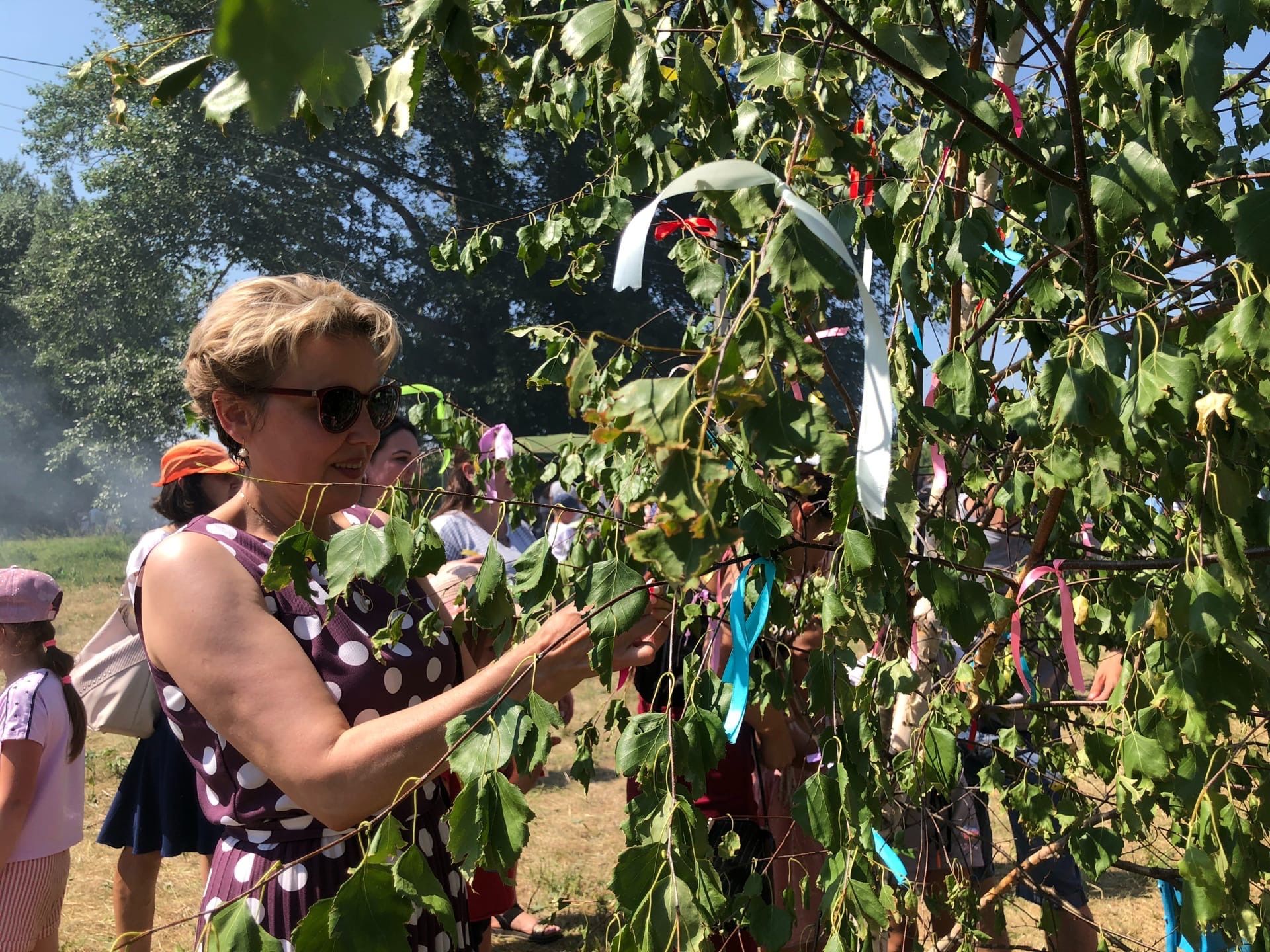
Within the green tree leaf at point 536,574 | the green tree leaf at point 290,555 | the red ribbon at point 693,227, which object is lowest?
the green tree leaf at point 536,574

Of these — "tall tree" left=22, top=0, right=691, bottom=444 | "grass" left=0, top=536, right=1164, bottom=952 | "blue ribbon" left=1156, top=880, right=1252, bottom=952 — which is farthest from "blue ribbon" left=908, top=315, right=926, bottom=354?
"tall tree" left=22, top=0, right=691, bottom=444

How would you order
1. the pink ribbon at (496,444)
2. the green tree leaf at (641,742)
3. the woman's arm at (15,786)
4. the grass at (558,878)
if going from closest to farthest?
the green tree leaf at (641,742), the pink ribbon at (496,444), the woman's arm at (15,786), the grass at (558,878)

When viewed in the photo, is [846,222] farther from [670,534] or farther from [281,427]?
[281,427]

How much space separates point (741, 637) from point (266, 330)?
0.77m

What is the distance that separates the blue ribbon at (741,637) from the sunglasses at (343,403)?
1.95 ft

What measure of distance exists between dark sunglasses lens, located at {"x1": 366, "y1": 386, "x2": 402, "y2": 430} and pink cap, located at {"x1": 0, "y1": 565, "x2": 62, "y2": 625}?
1.94m

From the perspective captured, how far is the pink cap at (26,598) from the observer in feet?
9.82

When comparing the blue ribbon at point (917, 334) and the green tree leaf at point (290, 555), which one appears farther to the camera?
the blue ribbon at point (917, 334)

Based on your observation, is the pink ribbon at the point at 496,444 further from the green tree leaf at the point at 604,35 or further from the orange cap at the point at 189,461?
the green tree leaf at the point at 604,35

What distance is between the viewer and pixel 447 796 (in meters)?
1.65

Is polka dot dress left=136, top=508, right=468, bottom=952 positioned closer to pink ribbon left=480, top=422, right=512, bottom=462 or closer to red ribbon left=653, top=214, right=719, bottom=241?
red ribbon left=653, top=214, right=719, bottom=241

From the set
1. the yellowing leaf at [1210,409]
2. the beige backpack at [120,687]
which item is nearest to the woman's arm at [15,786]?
the beige backpack at [120,687]

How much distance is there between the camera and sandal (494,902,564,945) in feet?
13.7

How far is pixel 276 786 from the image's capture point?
1.41 m
